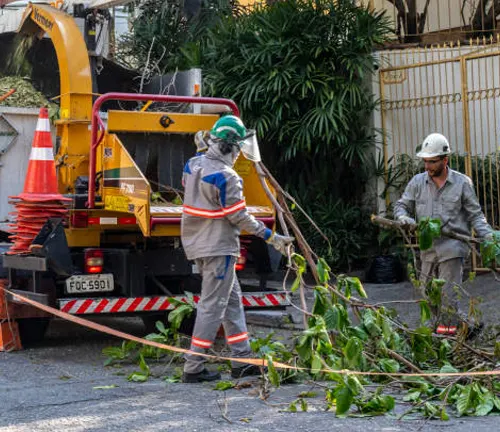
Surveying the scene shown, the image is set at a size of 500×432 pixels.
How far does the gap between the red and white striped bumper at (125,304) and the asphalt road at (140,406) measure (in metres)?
0.46

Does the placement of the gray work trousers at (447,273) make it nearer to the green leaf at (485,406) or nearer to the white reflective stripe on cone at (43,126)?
the green leaf at (485,406)

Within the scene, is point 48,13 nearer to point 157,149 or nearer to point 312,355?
point 157,149

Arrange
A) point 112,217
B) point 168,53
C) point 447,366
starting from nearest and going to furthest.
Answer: point 447,366
point 112,217
point 168,53

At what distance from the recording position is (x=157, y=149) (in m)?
8.87

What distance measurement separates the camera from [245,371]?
721 cm

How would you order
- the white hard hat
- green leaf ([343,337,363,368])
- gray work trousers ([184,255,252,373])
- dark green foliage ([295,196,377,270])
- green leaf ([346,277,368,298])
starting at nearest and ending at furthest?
green leaf ([343,337,363,368]), green leaf ([346,277,368,298]), gray work trousers ([184,255,252,373]), the white hard hat, dark green foliage ([295,196,377,270])

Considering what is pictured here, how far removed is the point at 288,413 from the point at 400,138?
25.6ft

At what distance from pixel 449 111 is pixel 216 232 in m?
6.60

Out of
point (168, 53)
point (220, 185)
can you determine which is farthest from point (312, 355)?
point (168, 53)

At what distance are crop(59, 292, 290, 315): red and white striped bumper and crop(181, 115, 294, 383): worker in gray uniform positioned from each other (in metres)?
1.09

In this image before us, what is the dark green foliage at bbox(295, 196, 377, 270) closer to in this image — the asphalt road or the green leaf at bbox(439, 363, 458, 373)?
the asphalt road

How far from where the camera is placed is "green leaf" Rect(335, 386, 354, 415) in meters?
5.72

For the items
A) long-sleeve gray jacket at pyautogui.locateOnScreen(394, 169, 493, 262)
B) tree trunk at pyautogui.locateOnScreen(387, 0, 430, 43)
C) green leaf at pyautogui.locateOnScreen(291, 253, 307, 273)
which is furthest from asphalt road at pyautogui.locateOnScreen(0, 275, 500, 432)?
tree trunk at pyautogui.locateOnScreen(387, 0, 430, 43)

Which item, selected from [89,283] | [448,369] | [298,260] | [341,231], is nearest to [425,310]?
[448,369]
